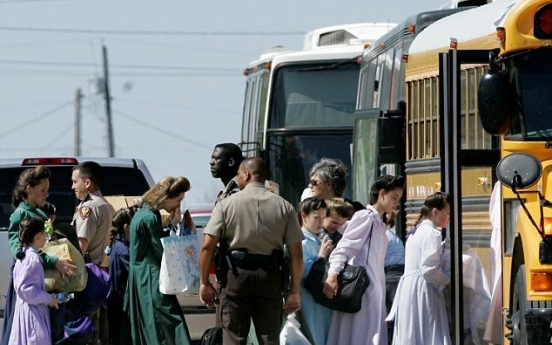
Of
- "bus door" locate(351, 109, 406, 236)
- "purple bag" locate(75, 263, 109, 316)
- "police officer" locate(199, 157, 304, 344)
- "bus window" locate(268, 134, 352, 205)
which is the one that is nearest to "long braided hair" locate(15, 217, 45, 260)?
"purple bag" locate(75, 263, 109, 316)

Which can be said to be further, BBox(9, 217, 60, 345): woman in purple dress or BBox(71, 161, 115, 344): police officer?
BBox(71, 161, 115, 344): police officer

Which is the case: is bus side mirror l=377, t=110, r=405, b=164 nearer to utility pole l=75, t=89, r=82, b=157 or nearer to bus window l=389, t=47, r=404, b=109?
bus window l=389, t=47, r=404, b=109

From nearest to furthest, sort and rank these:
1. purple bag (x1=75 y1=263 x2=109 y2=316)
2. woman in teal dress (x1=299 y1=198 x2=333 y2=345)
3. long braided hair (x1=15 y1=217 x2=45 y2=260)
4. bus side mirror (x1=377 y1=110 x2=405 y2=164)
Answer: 1. woman in teal dress (x1=299 y1=198 x2=333 y2=345)
2. long braided hair (x1=15 y1=217 x2=45 y2=260)
3. purple bag (x1=75 y1=263 x2=109 y2=316)
4. bus side mirror (x1=377 y1=110 x2=405 y2=164)

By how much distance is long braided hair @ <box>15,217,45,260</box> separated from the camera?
12.2 m

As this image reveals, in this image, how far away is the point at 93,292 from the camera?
495 inches

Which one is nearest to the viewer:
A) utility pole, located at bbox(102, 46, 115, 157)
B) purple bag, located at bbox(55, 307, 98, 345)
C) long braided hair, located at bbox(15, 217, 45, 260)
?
long braided hair, located at bbox(15, 217, 45, 260)

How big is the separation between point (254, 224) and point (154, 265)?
1.28 metres

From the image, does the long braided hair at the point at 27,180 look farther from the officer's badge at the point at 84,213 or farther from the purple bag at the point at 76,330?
the purple bag at the point at 76,330

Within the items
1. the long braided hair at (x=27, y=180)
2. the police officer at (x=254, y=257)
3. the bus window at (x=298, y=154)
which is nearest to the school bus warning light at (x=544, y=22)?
the police officer at (x=254, y=257)

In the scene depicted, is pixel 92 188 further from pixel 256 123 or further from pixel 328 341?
pixel 256 123

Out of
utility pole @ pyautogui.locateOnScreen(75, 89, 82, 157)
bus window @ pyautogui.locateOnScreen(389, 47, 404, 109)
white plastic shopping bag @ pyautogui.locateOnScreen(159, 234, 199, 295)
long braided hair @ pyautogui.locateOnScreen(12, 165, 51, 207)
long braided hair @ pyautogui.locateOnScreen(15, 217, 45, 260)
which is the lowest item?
white plastic shopping bag @ pyautogui.locateOnScreen(159, 234, 199, 295)

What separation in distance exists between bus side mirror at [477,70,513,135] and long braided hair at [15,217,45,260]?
395cm

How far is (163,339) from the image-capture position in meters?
12.1

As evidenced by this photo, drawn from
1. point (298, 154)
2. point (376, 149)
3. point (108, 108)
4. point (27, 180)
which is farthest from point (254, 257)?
point (108, 108)
